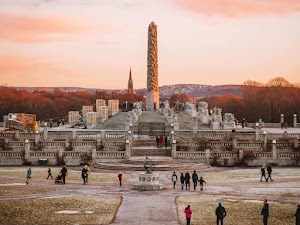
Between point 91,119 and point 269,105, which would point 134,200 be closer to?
point 91,119

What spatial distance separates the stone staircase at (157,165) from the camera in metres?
44.2

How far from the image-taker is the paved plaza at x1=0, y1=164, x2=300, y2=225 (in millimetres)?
25062

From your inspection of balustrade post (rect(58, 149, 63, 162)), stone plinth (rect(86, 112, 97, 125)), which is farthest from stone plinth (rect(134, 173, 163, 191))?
stone plinth (rect(86, 112, 97, 125))

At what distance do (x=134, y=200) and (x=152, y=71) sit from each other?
248 feet

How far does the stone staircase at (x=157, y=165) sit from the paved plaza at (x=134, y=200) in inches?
135

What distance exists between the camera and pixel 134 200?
29797mm

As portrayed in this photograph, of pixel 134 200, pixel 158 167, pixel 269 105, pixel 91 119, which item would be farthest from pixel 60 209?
pixel 269 105

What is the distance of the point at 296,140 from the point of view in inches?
2131

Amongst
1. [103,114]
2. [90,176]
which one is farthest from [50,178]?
[103,114]

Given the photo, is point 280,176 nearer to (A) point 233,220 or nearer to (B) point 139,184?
(B) point 139,184

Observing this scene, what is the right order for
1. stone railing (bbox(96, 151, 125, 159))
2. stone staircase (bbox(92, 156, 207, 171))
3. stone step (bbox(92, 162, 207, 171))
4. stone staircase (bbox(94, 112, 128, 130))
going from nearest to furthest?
stone step (bbox(92, 162, 207, 171)) → stone staircase (bbox(92, 156, 207, 171)) → stone railing (bbox(96, 151, 125, 159)) → stone staircase (bbox(94, 112, 128, 130))

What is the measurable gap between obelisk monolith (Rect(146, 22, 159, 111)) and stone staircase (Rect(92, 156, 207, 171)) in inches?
2241

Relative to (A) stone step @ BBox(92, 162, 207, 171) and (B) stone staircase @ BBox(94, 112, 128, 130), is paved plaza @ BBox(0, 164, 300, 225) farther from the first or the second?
(B) stone staircase @ BBox(94, 112, 128, 130)

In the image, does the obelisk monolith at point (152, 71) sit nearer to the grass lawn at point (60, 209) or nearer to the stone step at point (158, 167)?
the stone step at point (158, 167)
